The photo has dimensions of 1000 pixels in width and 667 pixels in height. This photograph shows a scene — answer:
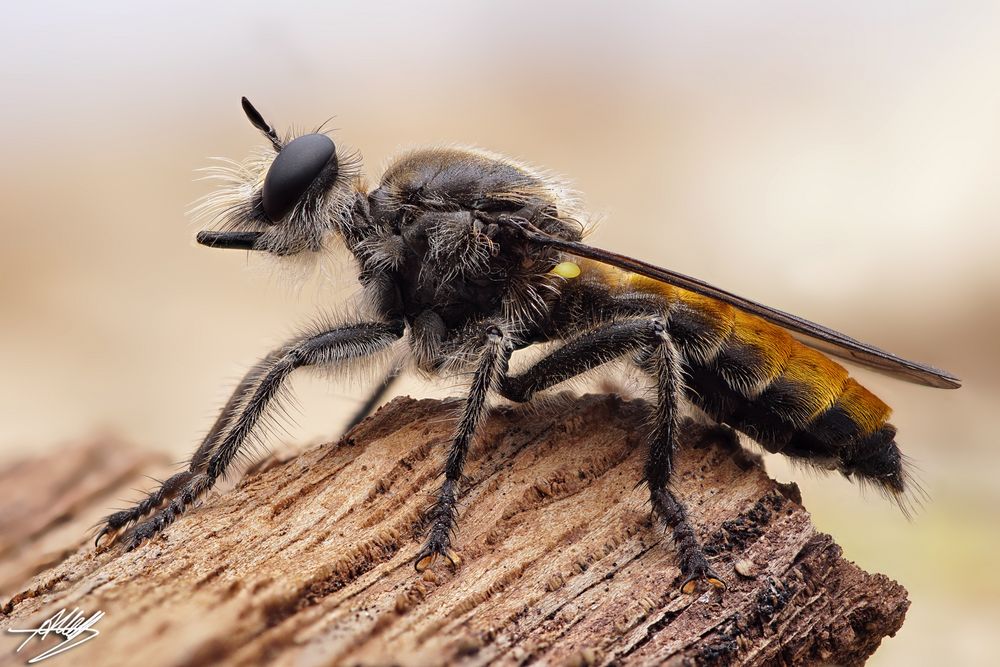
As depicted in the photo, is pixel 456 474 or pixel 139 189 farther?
pixel 139 189

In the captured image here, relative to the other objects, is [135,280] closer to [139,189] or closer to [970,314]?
[139,189]

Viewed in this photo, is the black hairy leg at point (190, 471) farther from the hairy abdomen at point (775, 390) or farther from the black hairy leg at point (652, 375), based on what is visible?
the hairy abdomen at point (775, 390)

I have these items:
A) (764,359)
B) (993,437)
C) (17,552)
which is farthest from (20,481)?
(993,437)

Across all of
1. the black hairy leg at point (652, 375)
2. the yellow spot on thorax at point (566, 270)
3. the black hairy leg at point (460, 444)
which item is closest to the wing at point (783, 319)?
the yellow spot on thorax at point (566, 270)

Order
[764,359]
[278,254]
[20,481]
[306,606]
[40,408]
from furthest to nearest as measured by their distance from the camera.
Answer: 1. [40,408]
2. [20,481]
3. [278,254]
4. [764,359]
5. [306,606]

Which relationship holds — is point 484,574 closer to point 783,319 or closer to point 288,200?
point 783,319

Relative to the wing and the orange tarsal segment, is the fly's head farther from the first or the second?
the orange tarsal segment
